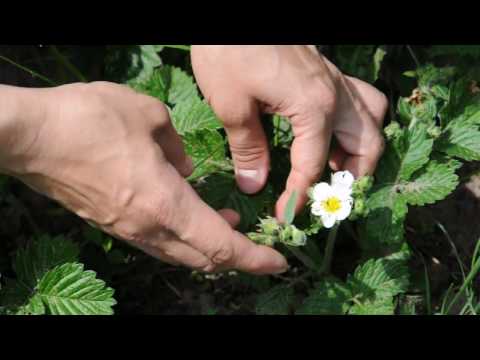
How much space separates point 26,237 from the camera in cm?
321

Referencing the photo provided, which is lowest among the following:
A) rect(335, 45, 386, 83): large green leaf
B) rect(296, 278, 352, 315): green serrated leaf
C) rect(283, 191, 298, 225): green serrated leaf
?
rect(296, 278, 352, 315): green serrated leaf

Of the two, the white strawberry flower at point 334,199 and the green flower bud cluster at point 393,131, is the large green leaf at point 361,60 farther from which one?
the white strawberry flower at point 334,199

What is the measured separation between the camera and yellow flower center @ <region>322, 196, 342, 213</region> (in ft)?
7.64

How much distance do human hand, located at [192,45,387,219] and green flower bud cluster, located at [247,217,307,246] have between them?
0.19 meters

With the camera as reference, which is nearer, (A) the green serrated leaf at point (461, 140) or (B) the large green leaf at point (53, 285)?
(B) the large green leaf at point (53, 285)

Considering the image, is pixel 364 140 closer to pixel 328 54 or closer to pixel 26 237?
pixel 328 54

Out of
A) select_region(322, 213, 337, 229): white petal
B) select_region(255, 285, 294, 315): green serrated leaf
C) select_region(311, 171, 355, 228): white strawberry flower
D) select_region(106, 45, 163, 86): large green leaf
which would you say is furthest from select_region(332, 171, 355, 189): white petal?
select_region(106, 45, 163, 86): large green leaf

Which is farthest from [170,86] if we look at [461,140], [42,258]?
[461,140]

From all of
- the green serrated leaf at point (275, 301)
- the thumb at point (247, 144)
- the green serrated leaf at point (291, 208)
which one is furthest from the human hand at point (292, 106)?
the green serrated leaf at point (275, 301)

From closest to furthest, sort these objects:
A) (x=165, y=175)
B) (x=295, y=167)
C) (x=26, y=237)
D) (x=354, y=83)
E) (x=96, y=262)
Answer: (x=165, y=175) < (x=295, y=167) < (x=354, y=83) < (x=96, y=262) < (x=26, y=237)

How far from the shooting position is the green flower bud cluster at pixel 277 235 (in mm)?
2199

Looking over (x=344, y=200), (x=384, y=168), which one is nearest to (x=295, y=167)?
(x=344, y=200)

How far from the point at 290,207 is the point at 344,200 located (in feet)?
0.83

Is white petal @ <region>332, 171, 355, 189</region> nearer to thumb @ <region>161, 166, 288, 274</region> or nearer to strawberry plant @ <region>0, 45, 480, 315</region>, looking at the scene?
strawberry plant @ <region>0, 45, 480, 315</region>
